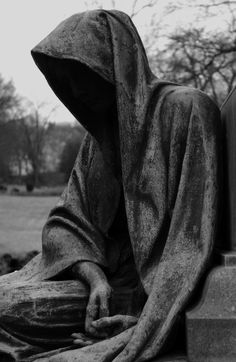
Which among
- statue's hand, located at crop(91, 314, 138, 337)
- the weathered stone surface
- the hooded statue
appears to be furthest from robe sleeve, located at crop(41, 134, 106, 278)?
the weathered stone surface

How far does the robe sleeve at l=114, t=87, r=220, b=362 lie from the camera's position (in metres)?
3.13

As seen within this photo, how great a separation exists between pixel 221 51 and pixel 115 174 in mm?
16725

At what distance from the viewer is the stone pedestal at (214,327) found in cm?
302

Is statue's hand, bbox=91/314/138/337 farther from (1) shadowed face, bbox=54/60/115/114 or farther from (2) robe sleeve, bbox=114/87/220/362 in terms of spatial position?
(1) shadowed face, bbox=54/60/115/114

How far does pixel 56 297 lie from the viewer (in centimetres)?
346

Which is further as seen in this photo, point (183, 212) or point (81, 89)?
point (81, 89)

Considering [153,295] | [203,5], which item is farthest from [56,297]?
[203,5]

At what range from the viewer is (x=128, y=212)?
11.6 feet

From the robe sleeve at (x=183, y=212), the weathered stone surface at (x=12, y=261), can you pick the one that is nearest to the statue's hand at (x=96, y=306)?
the robe sleeve at (x=183, y=212)

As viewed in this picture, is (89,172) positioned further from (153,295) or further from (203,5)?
(203,5)

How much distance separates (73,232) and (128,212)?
47 centimetres

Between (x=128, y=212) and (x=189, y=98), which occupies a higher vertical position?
(x=189, y=98)

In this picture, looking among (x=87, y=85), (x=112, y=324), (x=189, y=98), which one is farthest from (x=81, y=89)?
(x=112, y=324)

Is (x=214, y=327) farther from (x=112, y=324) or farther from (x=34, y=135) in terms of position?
(x=34, y=135)
